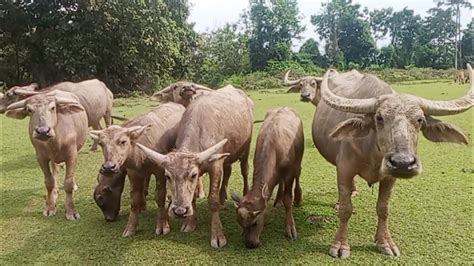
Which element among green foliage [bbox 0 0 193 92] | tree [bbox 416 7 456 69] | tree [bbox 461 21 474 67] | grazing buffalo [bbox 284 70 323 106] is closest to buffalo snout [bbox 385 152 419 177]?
grazing buffalo [bbox 284 70 323 106]

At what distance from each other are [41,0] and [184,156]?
2526cm

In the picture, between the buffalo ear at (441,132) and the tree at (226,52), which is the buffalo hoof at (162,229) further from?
the tree at (226,52)

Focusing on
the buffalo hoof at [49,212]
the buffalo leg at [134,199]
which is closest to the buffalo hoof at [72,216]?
the buffalo hoof at [49,212]

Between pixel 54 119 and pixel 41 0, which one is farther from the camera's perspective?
pixel 41 0

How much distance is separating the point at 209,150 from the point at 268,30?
43717mm

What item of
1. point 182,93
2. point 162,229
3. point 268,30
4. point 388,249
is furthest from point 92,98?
point 268,30

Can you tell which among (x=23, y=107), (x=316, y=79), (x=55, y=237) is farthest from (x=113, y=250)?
(x=316, y=79)

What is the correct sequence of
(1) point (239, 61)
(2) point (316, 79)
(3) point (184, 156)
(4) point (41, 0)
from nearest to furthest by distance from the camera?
(3) point (184, 156)
(2) point (316, 79)
(4) point (41, 0)
(1) point (239, 61)

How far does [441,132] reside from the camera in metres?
4.24

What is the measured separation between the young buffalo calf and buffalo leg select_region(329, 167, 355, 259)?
618 mm

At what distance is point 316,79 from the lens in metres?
10.2

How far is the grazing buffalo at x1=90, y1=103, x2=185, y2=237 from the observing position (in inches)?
205

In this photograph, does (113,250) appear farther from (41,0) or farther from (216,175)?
(41,0)

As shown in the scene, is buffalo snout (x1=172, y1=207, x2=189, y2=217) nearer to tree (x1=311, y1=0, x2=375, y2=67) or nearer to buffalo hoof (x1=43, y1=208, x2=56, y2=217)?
buffalo hoof (x1=43, y1=208, x2=56, y2=217)
